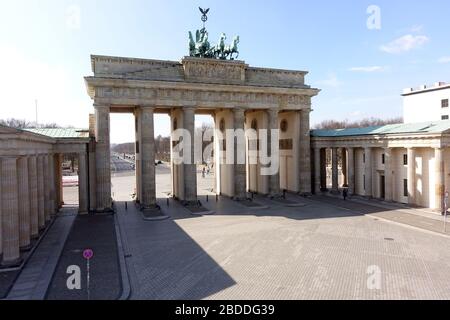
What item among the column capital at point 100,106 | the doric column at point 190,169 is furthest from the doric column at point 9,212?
the doric column at point 190,169

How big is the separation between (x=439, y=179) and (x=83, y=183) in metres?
31.3

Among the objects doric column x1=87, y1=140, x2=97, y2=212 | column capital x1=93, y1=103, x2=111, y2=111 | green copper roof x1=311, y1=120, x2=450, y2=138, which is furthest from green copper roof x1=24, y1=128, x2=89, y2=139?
green copper roof x1=311, y1=120, x2=450, y2=138

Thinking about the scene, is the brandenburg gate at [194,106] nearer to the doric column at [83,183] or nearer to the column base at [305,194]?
the column base at [305,194]

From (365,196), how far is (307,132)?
31.8ft

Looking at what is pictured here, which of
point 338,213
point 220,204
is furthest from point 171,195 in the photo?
point 338,213

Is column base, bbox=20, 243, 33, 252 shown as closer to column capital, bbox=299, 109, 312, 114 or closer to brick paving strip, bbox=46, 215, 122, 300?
brick paving strip, bbox=46, 215, 122, 300

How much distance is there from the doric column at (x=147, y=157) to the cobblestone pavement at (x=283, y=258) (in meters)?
4.55

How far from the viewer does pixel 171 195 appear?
43.7 metres

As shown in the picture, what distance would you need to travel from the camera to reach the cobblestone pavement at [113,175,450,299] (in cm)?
1447

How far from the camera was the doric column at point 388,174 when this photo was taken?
35.5m

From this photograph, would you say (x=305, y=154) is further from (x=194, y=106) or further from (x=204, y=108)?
(x=194, y=106)

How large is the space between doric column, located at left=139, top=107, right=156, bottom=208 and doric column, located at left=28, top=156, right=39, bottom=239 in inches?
485
